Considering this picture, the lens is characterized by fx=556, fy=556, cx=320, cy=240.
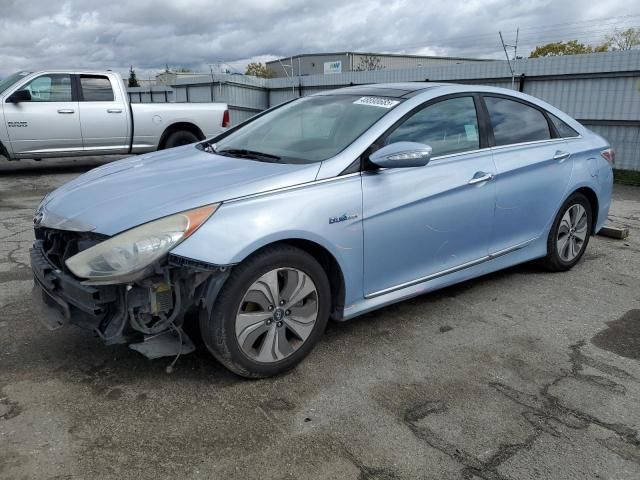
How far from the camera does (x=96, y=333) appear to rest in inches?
108

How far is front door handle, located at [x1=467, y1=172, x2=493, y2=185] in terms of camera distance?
148 inches

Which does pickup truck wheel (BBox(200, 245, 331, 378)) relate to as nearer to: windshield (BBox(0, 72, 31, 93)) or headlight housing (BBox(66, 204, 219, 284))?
headlight housing (BBox(66, 204, 219, 284))

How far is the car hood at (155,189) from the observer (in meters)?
2.74

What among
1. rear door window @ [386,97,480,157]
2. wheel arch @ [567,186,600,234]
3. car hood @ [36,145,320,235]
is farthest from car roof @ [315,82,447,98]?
wheel arch @ [567,186,600,234]

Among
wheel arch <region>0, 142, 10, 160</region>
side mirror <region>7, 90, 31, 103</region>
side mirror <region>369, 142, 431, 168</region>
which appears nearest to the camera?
side mirror <region>369, 142, 431, 168</region>

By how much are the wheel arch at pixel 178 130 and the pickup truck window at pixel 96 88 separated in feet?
3.74

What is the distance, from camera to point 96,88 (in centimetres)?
1022

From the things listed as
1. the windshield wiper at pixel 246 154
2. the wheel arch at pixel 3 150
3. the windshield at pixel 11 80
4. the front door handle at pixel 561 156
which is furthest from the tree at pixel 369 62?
the windshield wiper at pixel 246 154

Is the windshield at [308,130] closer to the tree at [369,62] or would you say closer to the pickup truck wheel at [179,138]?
the pickup truck wheel at [179,138]

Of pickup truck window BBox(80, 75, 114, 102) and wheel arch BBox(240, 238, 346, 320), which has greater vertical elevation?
pickup truck window BBox(80, 75, 114, 102)

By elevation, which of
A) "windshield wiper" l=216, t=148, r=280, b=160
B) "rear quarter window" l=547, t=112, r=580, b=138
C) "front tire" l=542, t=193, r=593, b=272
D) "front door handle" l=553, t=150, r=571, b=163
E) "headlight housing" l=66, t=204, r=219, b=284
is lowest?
"front tire" l=542, t=193, r=593, b=272

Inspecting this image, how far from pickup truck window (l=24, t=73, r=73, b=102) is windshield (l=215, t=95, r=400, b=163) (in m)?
6.99

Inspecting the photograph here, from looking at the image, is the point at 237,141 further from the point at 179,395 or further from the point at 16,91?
the point at 16,91

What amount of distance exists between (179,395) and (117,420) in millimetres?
329
